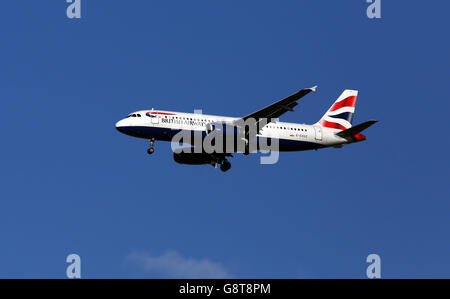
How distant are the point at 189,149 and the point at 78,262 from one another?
2003 centimetres

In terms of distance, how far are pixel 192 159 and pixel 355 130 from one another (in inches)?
575

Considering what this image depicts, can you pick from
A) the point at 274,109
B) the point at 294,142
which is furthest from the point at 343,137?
the point at 274,109

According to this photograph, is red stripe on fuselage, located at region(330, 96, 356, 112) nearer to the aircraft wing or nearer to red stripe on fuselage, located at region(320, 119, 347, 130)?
red stripe on fuselage, located at region(320, 119, 347, 130)

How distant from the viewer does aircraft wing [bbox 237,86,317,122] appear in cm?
5409

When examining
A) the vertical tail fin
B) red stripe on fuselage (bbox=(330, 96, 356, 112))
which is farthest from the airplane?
red stripe on fuselage (bbox=(330, 96, 356, 112))

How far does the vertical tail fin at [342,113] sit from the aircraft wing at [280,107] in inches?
392

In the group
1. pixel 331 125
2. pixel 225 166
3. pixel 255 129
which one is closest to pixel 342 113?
pixel 331 125

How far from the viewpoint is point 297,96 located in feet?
179

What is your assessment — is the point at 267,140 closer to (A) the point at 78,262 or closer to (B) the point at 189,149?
(B) the point at 189,149

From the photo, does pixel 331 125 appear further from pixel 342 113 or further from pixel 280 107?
pixel 280 107

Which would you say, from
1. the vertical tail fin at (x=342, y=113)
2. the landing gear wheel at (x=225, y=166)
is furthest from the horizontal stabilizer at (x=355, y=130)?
the landing gear wheel at (x=225, y=166)

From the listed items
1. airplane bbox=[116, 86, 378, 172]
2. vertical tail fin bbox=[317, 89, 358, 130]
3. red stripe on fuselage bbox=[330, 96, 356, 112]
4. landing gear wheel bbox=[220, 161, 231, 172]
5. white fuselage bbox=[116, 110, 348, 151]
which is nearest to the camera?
airplane bbox=[116, 86, 378, 172]

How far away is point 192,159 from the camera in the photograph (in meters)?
66.4
